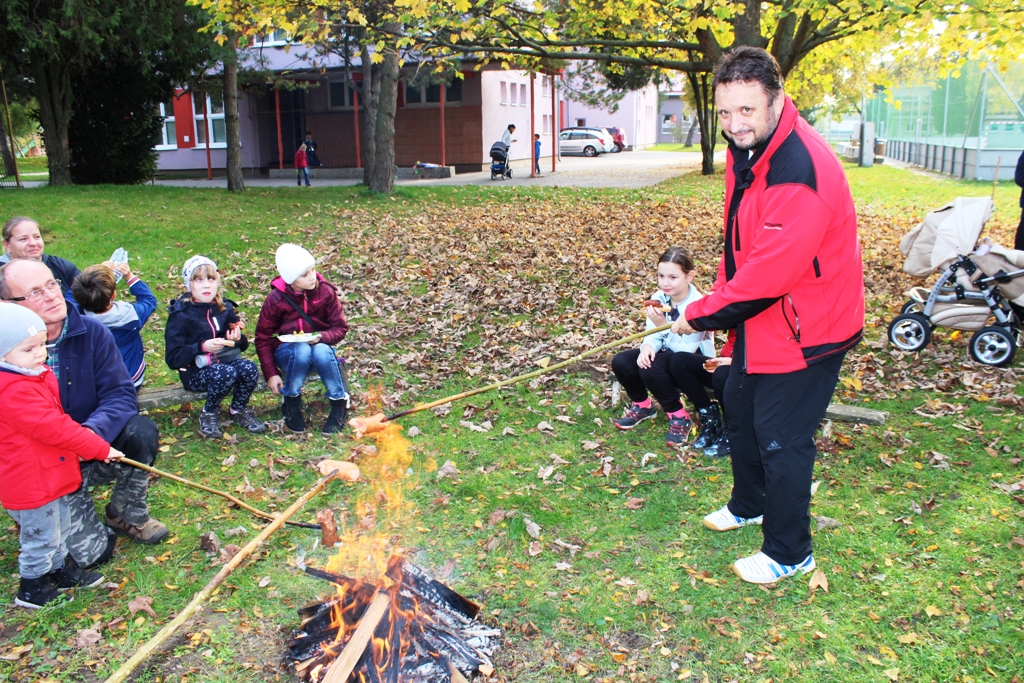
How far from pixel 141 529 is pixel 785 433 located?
375 cm

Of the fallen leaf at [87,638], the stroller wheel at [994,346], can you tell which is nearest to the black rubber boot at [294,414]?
the fallen leaf at [87,638]

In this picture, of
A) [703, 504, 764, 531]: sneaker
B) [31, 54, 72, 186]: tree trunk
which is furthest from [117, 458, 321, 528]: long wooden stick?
[31, 54, 72, 186]: tree trunk

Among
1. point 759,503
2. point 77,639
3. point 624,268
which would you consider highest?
point 624,268

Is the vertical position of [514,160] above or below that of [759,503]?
above

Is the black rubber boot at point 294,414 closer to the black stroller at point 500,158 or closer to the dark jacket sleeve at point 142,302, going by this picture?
the dark jacket sleeve at point 142,302

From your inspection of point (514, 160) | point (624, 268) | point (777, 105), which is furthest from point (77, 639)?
point (514, 160)

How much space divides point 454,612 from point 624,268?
284 inches

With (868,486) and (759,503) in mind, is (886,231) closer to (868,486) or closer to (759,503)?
(868,486)

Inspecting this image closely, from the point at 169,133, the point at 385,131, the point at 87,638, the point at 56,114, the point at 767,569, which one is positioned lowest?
the point at 87,638

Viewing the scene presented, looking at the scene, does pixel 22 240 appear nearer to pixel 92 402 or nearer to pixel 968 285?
pixel 92 402

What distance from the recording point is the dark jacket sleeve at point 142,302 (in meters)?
5.82

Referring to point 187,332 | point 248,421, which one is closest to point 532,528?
point 248,421

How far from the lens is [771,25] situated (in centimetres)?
1232

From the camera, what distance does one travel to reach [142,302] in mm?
5926
